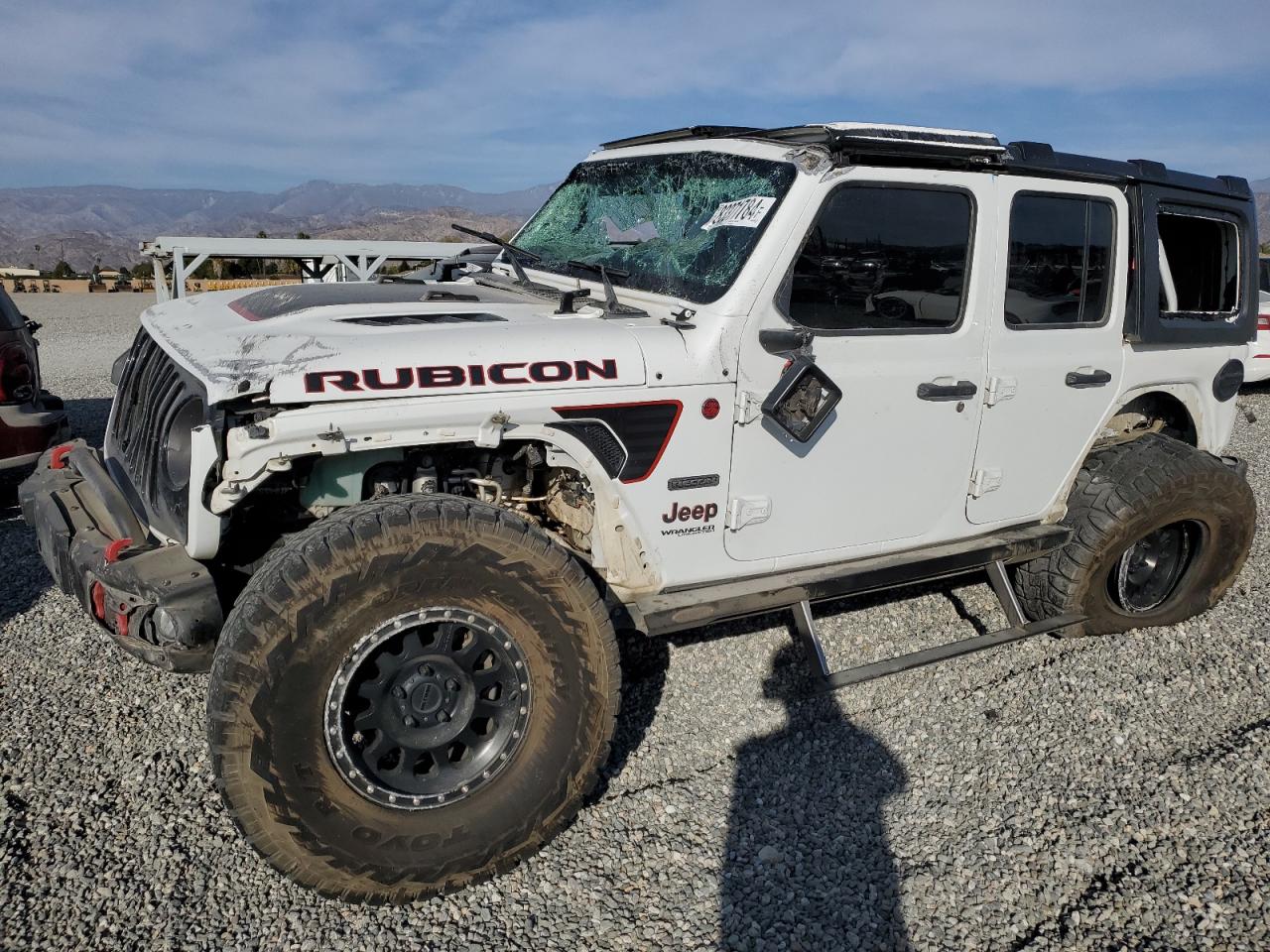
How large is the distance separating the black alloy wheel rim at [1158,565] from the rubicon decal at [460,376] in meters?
3.04

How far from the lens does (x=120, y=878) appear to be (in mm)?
A: 2658

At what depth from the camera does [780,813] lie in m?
3.12

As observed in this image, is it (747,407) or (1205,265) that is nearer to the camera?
(747,407)

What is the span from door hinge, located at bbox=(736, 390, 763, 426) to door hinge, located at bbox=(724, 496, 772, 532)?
0.94 feet

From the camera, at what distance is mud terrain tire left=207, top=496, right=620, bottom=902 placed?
241cm

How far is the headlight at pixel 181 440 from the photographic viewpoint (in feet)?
9.70

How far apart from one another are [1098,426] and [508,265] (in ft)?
9.13

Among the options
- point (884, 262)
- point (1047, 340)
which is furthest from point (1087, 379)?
point (884, 262)

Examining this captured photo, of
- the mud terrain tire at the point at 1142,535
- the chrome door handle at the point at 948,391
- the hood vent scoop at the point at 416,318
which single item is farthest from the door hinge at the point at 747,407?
the mud terrain tire at the point at 1142,535

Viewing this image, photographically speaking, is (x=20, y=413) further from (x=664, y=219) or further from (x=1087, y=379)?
(x=1087, y=379)

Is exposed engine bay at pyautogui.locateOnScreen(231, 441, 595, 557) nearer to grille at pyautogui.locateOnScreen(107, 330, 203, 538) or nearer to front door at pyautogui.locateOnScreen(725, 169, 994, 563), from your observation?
grille at pyautogui.locateOnScreen(107, 330, 203, 538)

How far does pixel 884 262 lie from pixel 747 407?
822 millimetres

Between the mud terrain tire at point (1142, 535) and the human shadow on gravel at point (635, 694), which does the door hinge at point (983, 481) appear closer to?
the mud terrain tire at point (1142, 535)

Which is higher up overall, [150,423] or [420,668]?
[150,423]
